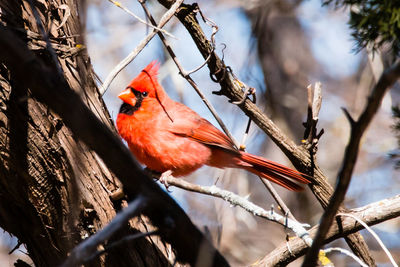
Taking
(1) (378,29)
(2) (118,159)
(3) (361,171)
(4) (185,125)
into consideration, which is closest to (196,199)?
(4) (185,125)

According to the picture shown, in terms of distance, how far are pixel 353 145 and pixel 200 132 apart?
7.56 ft

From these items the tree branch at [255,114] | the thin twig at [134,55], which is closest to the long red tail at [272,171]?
the tree branch at [255,114]

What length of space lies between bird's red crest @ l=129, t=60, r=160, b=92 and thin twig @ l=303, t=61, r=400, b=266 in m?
2.15

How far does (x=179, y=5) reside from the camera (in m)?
2.60

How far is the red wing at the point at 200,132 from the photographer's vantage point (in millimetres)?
3495

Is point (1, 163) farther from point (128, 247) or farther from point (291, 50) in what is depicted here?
point (291, 50)

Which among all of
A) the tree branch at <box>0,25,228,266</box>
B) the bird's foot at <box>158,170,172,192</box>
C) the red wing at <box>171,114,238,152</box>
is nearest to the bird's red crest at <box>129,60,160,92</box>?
the red wing at <box>171,114,238,152</box>

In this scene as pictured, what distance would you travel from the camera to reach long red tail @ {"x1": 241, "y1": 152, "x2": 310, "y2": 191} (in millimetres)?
3188

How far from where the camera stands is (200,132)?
11.8 feet

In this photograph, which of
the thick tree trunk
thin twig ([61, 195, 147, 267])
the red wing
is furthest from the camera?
the red wing

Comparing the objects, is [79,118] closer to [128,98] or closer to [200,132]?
[128,98]

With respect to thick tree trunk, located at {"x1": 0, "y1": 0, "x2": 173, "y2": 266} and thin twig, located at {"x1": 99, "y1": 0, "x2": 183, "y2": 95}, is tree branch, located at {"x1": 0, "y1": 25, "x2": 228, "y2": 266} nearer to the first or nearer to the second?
thick tree trunk, located at {"x1": 0, "y1": 0, "x2": 173, "y2": 266}

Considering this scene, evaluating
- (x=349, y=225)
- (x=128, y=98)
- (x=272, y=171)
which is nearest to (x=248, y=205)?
(x=349, y=225)

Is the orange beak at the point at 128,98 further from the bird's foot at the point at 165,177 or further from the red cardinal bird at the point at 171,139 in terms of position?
the bird's foot at the point at 165,177
